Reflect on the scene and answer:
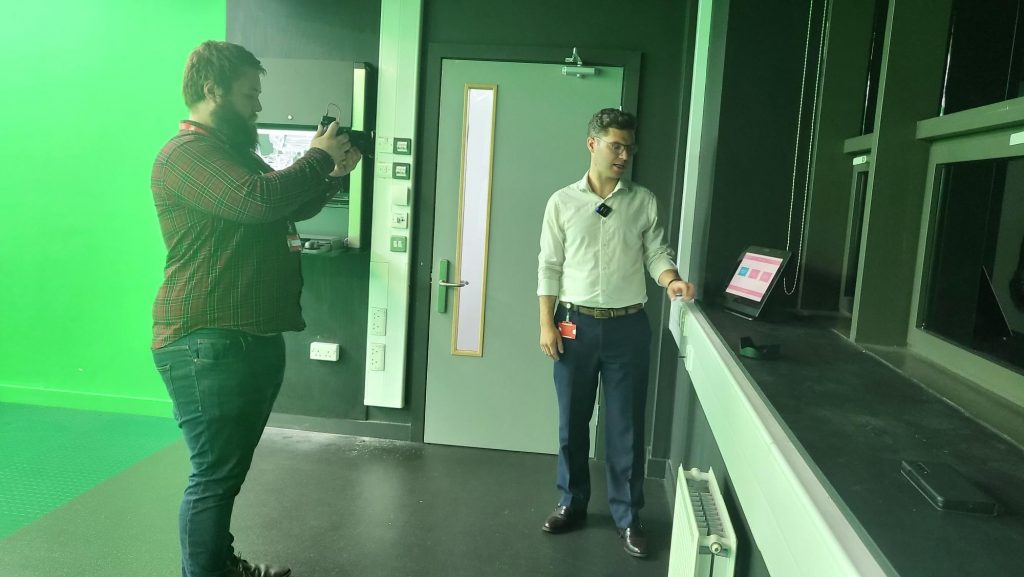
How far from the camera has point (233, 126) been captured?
178 centimetres

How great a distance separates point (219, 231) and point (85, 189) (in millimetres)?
2384

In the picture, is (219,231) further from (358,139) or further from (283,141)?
(283,141)

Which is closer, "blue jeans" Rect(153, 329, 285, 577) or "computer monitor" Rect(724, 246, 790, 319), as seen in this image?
"blue jeans" Rect(153, 329, 285, 577)

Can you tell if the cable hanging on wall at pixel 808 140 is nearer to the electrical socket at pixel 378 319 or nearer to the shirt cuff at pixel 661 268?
the shirt cuff at pixel 661 268

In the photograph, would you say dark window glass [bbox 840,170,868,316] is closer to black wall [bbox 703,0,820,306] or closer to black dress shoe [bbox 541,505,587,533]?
black wall [bbox 703,0,820,306]

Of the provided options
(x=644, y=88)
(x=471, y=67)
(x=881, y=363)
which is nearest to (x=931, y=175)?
(x=881, y=363)

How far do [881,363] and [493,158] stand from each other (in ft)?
6.90

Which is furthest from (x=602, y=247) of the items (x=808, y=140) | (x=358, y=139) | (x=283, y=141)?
(x=283, y=141)

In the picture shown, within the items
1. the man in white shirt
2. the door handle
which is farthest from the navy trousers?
the door handle

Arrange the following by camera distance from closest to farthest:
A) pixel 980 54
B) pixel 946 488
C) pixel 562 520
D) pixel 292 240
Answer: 1. pixel 946 488
2. pixel 980 54
3. pixel 292 240
4. pixel 562 520

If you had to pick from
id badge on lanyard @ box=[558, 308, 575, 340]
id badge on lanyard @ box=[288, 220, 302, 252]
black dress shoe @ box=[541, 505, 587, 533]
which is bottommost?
black dress shoe @ box=[541, 505, 587, 533]

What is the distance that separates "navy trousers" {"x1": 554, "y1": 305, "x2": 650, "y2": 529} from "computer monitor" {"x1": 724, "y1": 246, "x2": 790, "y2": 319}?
395 mm

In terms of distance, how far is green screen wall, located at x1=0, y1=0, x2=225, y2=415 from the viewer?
11.3ft

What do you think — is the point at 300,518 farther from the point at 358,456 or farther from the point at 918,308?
the point at 918,308
